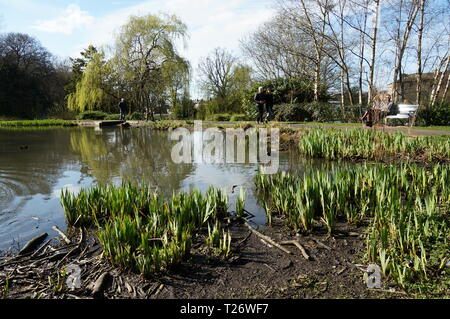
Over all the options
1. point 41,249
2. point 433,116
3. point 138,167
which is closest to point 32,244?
point 41,249

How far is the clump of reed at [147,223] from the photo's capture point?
2670mm

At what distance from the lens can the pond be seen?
4.15 m

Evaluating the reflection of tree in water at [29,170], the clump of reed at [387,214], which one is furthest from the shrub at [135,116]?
the clump of reed at [387,214]

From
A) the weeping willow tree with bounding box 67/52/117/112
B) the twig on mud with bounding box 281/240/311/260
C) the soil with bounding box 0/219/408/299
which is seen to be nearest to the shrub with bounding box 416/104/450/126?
the soil with bounding box 0/219/408/299

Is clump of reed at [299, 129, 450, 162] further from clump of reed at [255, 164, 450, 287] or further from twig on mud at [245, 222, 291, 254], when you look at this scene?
twig on mud at [245, 222, 291, 254]

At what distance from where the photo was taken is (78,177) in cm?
664

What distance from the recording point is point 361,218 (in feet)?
12.3

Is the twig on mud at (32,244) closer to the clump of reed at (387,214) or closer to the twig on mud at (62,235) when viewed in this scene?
the twig on mud at (62,235)

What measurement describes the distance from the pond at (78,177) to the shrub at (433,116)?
9.10 m

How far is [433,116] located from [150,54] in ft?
68.0

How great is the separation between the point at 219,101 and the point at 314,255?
97.2 feet

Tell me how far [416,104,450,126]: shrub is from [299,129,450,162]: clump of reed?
7921 mm
